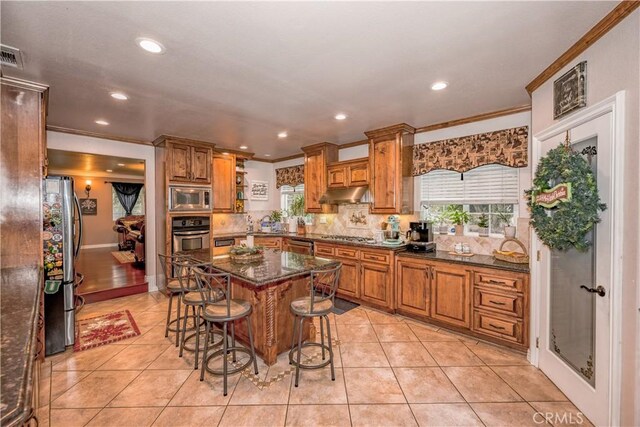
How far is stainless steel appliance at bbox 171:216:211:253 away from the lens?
4633 millimetres

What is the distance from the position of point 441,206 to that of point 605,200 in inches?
89.0

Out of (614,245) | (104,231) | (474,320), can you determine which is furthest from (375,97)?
(104,231)

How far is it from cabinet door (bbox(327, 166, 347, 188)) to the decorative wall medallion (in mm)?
2998

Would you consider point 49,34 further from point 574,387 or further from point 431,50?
point 574,387

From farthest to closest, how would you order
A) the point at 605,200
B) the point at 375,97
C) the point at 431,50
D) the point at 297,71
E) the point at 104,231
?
the point at 104,231
the point at 375,97
the point at 297,71
the point at 431,50
the point at 605,200

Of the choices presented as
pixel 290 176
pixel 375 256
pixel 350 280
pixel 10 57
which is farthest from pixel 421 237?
pixel 10 57

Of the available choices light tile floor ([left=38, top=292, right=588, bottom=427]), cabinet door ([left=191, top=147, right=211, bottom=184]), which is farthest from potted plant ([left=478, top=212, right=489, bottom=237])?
cabinet door ([left=191, top=147, right=211, bottom=184])

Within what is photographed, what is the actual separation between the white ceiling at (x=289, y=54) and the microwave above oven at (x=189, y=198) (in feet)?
4.58

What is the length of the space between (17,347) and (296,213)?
212 inches

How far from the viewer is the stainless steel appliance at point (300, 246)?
16.3ft

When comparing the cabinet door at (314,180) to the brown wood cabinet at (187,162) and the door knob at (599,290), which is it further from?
the door knob at (599,290)

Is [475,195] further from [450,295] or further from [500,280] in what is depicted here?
[450,295]

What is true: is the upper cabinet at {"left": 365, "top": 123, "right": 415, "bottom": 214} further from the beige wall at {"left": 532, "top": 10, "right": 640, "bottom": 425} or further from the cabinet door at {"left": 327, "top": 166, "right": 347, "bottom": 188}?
the beige wall at {"left": 532, "top": 10, "right": 640, "bottom": 425}

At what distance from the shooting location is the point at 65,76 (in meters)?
2.50
